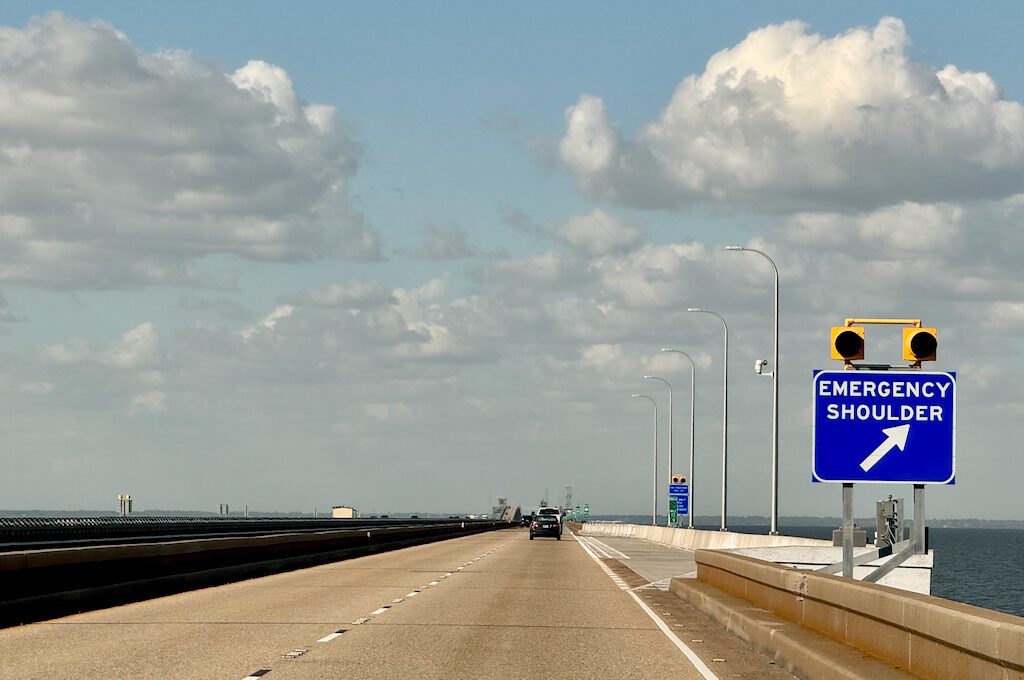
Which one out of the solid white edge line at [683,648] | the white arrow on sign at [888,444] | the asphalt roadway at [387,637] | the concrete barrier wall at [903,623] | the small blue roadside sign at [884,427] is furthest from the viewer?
the white arrow on sign at [888,444]

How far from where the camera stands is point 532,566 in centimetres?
4328

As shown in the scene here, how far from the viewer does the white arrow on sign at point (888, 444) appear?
1538 cm

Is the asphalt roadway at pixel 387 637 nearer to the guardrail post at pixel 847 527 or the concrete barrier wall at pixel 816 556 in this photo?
the guardrail post at pixel 847 527


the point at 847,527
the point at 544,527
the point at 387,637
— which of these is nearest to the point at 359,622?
the point at 387,637

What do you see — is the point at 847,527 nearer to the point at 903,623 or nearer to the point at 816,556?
the point at 903,623

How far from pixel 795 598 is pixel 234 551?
60.1ft

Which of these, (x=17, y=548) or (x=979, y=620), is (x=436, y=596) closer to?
(x=979, y=620)

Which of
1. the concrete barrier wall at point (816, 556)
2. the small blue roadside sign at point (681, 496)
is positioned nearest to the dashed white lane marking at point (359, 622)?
the concrete barrier wall at point (816, 556)

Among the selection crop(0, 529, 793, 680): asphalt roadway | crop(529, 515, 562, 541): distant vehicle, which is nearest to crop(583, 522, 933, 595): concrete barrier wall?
crop(0, 529, 793, 680): asphalt roadway

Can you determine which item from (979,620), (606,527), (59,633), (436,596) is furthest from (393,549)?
(606,527)

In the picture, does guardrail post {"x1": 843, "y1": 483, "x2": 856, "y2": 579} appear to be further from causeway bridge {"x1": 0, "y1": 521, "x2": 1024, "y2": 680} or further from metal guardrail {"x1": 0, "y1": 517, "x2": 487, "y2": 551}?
metal guardrail {"x1": 0, "y1": 517, "x2": 487, "y2": 551}

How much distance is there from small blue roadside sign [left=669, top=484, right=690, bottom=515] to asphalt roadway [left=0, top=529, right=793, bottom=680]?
5976cm

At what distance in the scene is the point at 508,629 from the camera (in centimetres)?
1984

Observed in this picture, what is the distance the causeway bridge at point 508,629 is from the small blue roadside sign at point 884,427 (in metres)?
1.27
